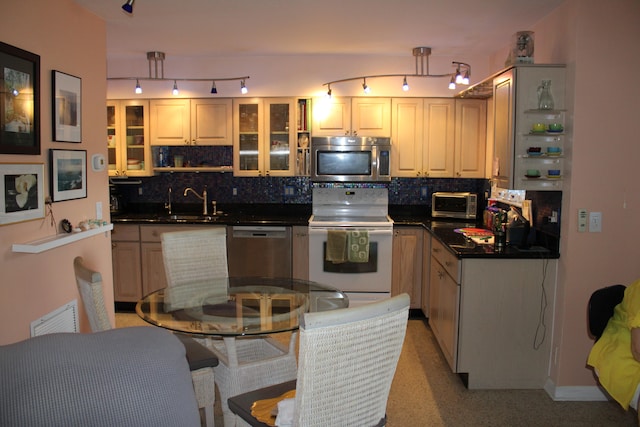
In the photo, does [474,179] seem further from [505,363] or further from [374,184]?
[505,363]

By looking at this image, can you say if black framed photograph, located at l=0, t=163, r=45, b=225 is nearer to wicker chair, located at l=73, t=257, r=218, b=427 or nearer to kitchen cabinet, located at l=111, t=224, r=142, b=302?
wicker chair, located at l=73, t=257, r=218, b=427

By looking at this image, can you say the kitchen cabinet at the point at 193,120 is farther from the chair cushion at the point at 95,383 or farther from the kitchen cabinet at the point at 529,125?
the chair cushion at the point at 95,383

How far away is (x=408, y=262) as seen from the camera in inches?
191

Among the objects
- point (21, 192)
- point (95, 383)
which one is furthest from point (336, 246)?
point (95, 383)

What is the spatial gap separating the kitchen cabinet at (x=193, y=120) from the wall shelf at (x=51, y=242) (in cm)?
192

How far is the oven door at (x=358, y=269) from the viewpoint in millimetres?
4797

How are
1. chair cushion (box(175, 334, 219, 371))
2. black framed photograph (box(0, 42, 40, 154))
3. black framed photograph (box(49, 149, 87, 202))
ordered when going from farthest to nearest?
1. black framed photograph (box(49, 149, 87, 202))
2. black framed photograph (box(0, 42, 40, 154))
3. chair cushion (box(175, 334, 219, 371))

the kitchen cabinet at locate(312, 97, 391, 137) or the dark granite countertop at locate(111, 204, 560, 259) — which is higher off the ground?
the kitchen cabinet at locate(312, 97, 391, 137)

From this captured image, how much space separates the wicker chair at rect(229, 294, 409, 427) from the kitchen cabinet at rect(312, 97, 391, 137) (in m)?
3.39

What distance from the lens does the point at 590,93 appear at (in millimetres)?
3143

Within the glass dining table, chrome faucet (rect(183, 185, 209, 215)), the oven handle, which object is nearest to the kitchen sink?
chrome faucet (rect(183, 185, 209, 215))

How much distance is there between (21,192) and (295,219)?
272 centimetres

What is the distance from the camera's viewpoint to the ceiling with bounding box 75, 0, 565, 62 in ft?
11.1

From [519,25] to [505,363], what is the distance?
96.5 inches
